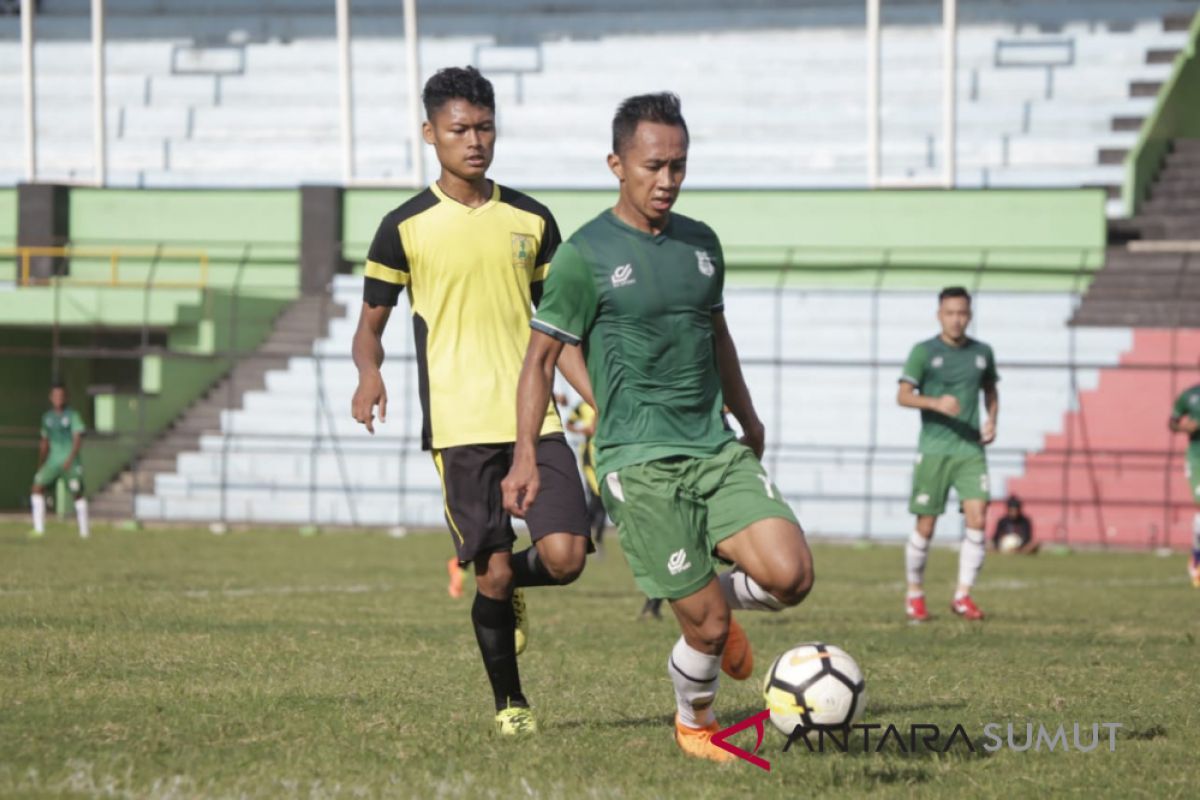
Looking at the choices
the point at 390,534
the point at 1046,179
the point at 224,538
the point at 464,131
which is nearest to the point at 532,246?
the point at 464,131

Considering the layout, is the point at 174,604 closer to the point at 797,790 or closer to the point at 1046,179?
the point at 797,790

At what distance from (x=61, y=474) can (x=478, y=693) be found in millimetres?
17609

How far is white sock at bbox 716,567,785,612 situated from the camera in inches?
250

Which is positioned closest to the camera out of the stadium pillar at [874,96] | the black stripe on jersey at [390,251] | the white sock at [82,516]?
the black stripe on jersey at [390,251]

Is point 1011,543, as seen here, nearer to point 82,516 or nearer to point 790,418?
point 790,418

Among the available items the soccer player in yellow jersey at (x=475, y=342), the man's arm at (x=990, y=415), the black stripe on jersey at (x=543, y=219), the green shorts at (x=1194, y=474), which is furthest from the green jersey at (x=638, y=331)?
the green shorts at (x=1194, y=474)

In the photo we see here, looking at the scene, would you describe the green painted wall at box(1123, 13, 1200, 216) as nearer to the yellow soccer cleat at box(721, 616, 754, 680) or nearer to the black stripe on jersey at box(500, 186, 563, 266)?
the black stripe on jersey at box(500, 186, 563, 266)

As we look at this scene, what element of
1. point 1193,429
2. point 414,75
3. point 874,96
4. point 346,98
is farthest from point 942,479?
point 346,98

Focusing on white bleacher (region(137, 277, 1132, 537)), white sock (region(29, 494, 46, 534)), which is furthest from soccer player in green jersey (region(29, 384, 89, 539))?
white bleacher (region(137, 277, 1132, 537))

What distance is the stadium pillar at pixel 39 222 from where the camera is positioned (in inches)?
1216

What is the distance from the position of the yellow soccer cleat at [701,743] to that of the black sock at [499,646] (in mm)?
725

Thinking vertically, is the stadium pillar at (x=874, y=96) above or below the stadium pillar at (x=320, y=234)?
above

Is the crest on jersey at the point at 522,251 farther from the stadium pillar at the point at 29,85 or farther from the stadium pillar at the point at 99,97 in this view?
the stadium pillar at the point at 29,85

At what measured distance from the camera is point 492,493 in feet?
22.5
